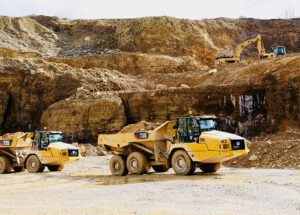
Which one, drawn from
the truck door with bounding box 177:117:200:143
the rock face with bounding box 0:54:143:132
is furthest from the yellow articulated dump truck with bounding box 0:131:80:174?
the rock face with bounding box 0:54:143:132

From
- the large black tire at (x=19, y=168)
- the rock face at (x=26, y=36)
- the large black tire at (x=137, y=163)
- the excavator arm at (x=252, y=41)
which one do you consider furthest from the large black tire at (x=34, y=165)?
the rock face at (x=26, y=36)

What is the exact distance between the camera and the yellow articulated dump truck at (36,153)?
569 inches

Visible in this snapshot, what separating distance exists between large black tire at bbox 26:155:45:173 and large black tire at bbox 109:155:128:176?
398 centimetres

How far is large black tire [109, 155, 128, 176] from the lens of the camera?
41.1ft

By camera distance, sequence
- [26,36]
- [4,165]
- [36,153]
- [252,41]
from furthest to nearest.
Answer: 1. [26,36]
2. [252,41]
3. [4,165]
4. [36,153]

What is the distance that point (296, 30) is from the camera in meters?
53.1

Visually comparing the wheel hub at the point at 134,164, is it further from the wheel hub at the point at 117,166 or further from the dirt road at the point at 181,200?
the dirt road at the point at 181,200

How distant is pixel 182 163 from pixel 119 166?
2706 mm

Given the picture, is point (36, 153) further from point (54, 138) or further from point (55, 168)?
point (55, 168)

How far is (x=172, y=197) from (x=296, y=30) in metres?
52.5

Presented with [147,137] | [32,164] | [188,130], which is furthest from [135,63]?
[188,130]

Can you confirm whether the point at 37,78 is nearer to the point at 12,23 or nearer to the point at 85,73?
the point at 85,73

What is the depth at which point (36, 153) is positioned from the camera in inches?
595

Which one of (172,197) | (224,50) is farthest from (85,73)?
(172,197)
